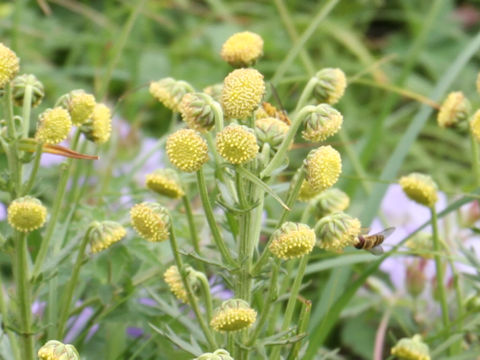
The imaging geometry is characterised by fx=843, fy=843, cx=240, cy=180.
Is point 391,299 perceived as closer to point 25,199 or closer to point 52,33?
point 25,199

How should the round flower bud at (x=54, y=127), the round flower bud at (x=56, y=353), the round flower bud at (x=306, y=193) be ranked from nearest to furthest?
the round flower bud at (x=56, y=353)
the round flower bud at (x=54, y=127)
the round flower bud at (x=306, y=193)

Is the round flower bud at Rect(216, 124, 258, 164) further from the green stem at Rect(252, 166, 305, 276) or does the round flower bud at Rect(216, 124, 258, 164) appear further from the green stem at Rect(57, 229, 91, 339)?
the green stem at Rect(57, 229, 91, 339)

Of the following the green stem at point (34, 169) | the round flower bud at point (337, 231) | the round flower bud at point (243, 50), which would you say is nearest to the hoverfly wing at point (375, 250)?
the round flower bud at point (337, 231)

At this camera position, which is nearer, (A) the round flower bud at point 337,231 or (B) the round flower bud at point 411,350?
(A) the round flower bud at point 337,231

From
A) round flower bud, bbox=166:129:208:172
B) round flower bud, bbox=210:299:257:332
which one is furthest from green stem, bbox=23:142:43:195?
round flower bud, bbox=210:299:257:332

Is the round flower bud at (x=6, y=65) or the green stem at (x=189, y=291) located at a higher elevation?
the round flower bud at (x=6, y=65)

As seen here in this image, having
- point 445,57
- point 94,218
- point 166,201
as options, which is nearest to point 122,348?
point 94,218

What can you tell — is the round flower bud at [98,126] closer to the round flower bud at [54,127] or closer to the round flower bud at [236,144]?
the round flower bud at [54,127]

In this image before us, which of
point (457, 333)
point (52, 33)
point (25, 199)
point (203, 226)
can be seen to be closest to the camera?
point (25, 199)
